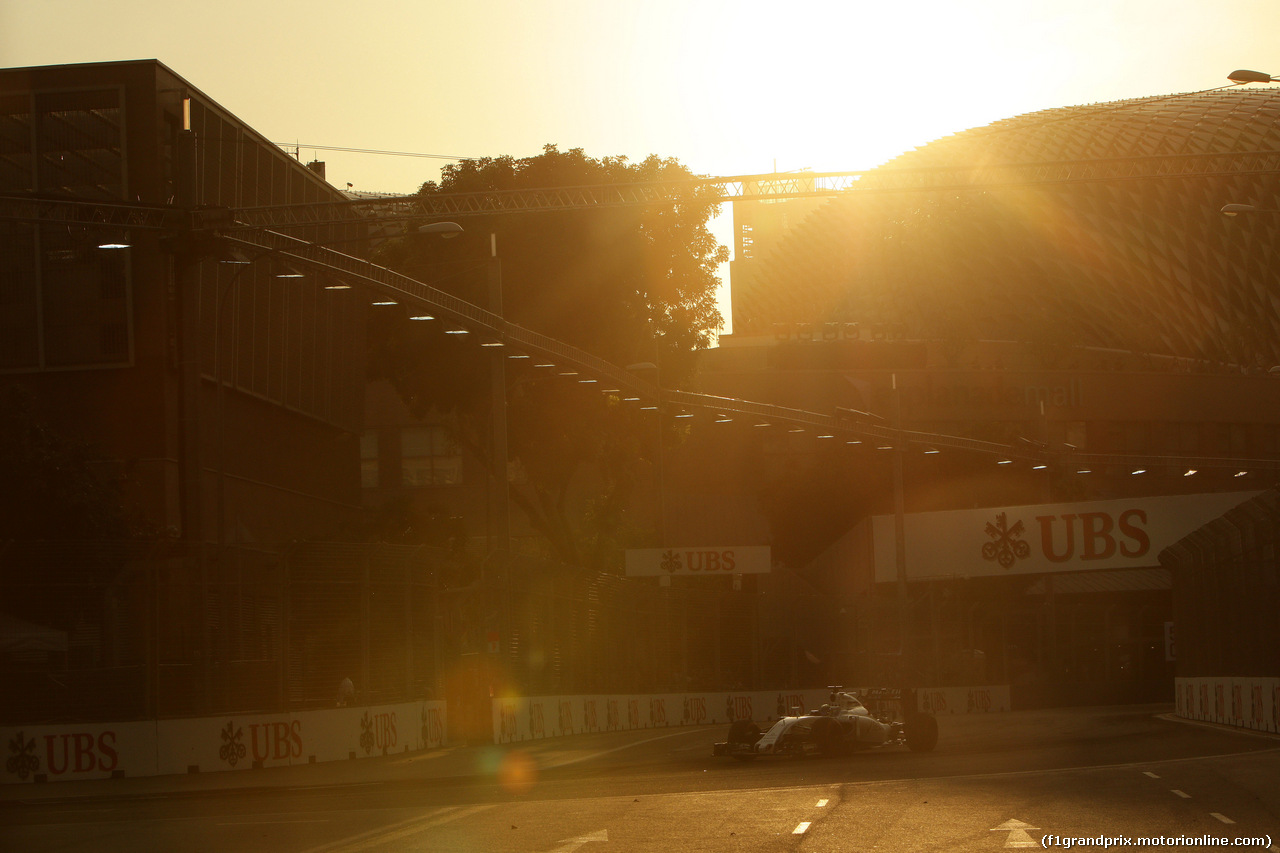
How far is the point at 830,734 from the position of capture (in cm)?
2447

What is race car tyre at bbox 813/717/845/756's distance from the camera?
24391 millimetres

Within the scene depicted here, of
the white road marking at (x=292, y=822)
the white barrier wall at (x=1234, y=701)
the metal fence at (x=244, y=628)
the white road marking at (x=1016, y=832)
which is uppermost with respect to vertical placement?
the metal fence at (x=244, y=628)

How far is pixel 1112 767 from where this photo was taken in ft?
66.1

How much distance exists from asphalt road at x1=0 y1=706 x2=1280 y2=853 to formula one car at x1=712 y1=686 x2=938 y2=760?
32 centimetres

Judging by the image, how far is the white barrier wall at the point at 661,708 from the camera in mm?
33812

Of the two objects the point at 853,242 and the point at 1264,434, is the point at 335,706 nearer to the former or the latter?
the point at 1264,434

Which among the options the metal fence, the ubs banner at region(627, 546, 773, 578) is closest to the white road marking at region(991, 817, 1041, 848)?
the metal fence

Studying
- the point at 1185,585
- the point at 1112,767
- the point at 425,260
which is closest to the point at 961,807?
the point at 1112,767

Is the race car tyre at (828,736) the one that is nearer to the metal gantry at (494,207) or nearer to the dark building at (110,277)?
the metal gantry at (494,207)

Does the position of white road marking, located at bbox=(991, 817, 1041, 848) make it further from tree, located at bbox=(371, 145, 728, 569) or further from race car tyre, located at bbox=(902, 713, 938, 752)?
tree, located at bbox=(371, 145, 728, 569)

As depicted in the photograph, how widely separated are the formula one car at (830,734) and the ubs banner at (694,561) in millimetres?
27478

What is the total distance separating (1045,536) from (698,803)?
144 ft

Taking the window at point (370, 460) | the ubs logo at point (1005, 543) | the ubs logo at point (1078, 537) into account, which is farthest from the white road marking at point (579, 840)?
the window at point (370, 460)

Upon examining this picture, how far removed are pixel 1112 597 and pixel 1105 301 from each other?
148 feet
